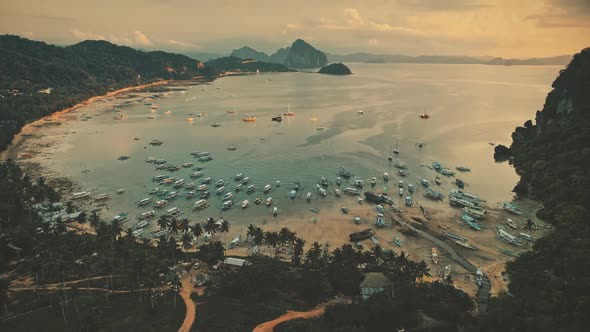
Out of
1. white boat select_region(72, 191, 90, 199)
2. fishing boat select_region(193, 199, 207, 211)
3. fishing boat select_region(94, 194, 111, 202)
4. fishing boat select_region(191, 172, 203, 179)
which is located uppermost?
fishing boat select_region(191, 172, 203, 179)

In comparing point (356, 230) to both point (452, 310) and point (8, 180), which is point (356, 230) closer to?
point (452, 310)

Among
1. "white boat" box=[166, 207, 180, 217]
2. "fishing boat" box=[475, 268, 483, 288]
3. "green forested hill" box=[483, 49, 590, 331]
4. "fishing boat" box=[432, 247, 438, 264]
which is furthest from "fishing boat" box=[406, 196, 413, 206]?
"white boat" box=[166, 207, 180, 217]

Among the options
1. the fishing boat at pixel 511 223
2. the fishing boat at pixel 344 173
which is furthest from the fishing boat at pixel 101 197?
the fishing boat at pixel 511 223

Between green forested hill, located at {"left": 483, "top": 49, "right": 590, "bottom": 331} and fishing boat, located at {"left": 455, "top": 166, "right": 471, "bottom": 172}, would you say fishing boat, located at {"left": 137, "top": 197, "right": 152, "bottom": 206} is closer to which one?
green forested hill, located at {"left": 483, "top": 49, "right": 590, "bottom": 331}

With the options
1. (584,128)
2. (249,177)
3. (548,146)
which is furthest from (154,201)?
(584,128)

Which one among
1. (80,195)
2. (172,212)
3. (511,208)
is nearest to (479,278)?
(511,208)

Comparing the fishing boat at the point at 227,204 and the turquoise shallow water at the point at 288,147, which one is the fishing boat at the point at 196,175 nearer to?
the turquoise shallow water at the point at 288,147

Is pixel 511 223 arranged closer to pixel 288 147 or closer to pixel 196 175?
pixel 288 147

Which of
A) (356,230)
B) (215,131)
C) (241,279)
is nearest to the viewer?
(241,279)

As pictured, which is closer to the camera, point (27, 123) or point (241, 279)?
point (241, 279)
